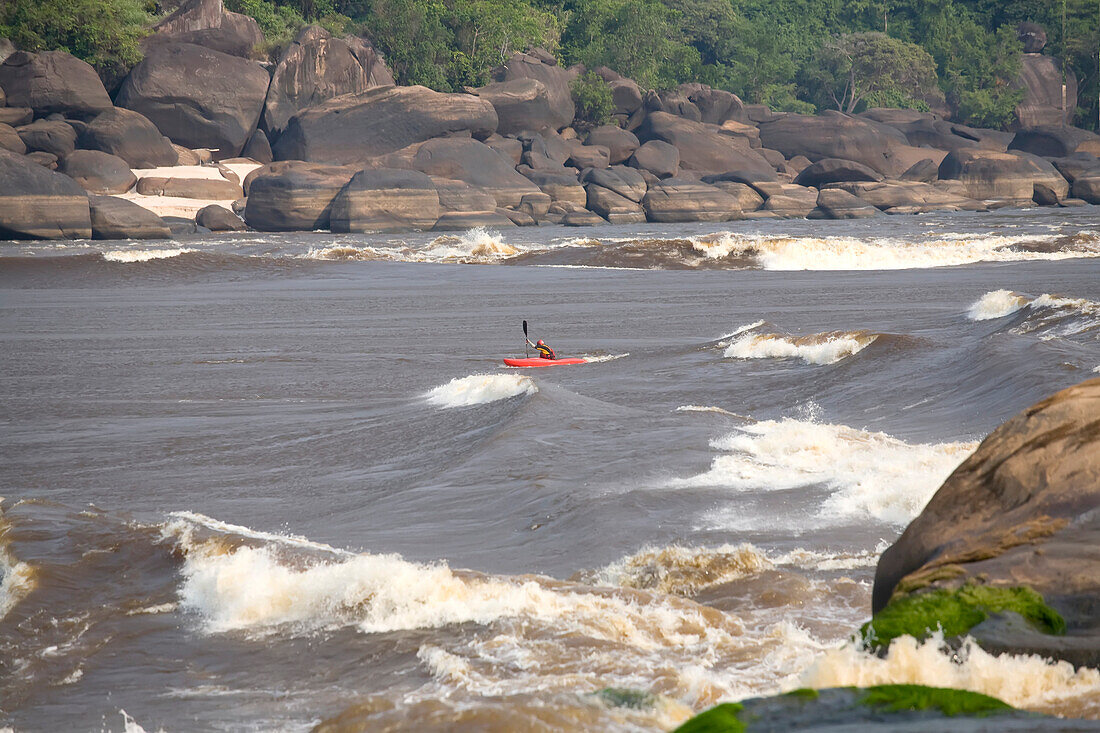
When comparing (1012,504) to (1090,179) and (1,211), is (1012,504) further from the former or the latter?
(1090,179)

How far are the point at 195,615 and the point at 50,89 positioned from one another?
4898cm

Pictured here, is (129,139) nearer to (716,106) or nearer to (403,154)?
(403,154)

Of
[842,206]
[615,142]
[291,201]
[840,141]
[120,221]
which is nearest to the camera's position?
[120,221]

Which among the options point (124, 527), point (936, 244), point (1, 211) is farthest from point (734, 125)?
point (124, 527)

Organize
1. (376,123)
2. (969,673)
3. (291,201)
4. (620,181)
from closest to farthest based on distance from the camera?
(969,673) < (291,201) < (620,181) < (376,123)

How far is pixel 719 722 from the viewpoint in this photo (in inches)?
139

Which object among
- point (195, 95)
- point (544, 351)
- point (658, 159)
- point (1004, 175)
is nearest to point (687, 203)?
point (658, 159)

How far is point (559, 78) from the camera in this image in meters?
62.5

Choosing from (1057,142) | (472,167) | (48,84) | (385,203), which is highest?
(48,84)

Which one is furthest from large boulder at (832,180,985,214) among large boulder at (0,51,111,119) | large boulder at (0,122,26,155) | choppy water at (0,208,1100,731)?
large boulder at (0,122,26,155)

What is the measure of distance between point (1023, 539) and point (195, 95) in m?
52.8

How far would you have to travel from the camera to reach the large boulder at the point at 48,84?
49.2 m

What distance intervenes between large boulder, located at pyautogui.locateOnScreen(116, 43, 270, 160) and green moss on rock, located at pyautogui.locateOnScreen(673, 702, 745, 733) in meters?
53.2

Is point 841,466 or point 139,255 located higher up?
point 841,466
